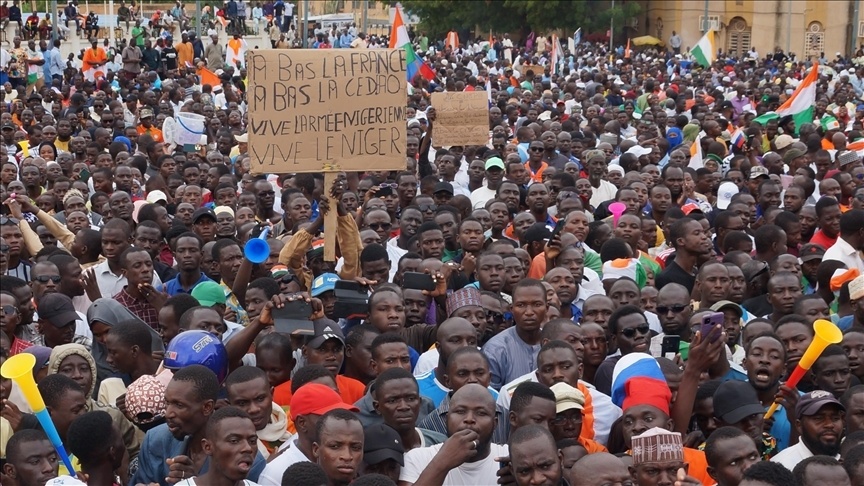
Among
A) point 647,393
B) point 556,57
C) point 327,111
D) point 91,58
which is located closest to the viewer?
point 647,393

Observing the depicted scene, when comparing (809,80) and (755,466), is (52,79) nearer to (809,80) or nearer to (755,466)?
(809,80)

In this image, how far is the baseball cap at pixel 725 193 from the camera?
11.6 meters

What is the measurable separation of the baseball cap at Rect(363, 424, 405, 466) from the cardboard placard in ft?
26.2

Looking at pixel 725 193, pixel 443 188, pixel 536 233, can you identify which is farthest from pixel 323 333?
pixel 725 193

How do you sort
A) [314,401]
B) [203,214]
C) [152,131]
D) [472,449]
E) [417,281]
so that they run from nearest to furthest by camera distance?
1. [472,449]
2. [314,401]
3. [417,281]
4. [203,214]
5. [152,131]

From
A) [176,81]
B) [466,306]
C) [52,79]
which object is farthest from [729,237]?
[52,79]

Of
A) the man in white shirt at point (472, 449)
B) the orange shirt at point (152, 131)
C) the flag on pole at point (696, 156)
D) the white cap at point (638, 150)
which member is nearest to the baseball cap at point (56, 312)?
the man in white shirt at point (472, 449)

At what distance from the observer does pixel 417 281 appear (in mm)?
7648

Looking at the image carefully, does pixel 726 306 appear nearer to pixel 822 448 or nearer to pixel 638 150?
pixel 822 448

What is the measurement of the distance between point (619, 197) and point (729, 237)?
68.7 inches

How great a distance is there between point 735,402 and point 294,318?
2.07m

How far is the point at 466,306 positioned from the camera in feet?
23.6

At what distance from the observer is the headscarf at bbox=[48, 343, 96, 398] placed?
6.03 metres

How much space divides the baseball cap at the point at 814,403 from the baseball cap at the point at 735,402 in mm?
173
